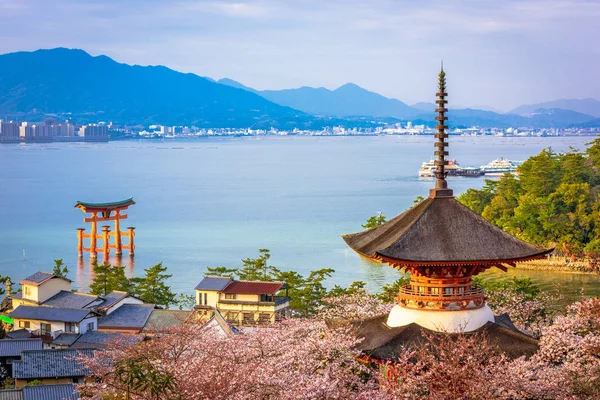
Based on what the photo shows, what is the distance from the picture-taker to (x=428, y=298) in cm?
1059

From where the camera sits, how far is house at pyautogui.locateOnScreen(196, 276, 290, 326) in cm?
A: 2506

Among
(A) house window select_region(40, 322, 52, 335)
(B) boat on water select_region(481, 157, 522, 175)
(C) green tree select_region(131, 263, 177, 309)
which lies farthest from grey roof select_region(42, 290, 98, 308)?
(B) boat on water select_region(481, 157, 522, 175)

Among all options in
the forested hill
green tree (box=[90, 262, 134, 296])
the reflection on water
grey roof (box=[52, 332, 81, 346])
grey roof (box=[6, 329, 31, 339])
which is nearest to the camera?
grey roof (box=[52, 332, 81, 346])

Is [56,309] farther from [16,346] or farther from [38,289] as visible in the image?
[16,346]

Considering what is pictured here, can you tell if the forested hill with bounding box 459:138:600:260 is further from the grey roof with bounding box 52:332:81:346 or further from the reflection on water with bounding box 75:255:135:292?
the grey roof with bounding box 52:332:81:346

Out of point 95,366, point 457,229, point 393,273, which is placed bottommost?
point 393,273

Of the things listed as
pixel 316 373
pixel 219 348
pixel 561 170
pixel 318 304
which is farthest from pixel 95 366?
pixel 561 170

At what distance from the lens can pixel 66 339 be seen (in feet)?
71.6

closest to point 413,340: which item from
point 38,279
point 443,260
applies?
point 443,260

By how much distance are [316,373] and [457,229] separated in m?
2.47

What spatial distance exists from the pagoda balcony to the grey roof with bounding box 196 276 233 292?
50.0ft

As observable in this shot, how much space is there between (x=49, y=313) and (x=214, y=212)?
38.4m

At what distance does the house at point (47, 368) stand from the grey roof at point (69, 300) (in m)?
6.05

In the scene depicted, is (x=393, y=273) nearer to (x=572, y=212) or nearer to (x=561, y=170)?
(x=572, y=212)
